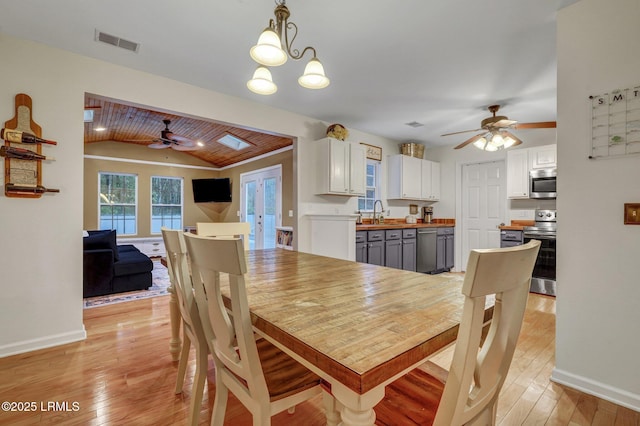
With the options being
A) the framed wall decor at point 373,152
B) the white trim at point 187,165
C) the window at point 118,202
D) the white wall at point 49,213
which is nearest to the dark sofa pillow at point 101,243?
the white wall at point 49,213

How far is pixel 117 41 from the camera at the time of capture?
2.34 metres

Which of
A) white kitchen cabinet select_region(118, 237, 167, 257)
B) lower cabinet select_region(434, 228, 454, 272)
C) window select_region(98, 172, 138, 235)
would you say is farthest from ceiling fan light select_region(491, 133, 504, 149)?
window select_region(98, 172, 138, 235)

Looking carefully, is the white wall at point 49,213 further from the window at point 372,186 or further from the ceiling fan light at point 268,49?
the window at point 372,186

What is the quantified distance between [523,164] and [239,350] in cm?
509

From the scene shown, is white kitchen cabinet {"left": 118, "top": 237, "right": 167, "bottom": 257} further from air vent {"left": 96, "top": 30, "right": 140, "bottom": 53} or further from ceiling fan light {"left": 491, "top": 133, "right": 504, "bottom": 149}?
ceiling fan light {"left": 491, "top": 133, "right": 504, "bottom": 149}

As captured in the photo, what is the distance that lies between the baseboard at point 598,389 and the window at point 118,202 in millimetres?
7814

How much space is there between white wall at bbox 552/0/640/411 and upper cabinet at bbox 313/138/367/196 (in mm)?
2567

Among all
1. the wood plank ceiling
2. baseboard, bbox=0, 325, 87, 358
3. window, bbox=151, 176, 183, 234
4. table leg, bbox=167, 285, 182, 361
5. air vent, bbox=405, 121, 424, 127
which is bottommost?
baseboard, bbox=0, 325, 87, 358

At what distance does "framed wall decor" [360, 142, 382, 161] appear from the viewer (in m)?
5.04

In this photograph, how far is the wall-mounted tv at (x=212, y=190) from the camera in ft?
24.3

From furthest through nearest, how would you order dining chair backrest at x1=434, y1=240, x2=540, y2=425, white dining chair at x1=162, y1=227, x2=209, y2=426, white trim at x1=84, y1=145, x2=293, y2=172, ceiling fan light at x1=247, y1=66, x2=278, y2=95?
white trim at x1=84, y1=145, x2=293, y2=172 → ceiling fan light at x1=247, y1=66, x2=278, y2=95 → white dining chair at x1=162, y1=227, x2=209, y2=426 → dining chair backrest at x1=434, y1=240, x2=540, y2=425

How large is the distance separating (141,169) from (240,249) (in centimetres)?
738

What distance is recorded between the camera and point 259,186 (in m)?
6.43

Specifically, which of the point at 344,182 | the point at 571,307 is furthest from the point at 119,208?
the point at 571,307
